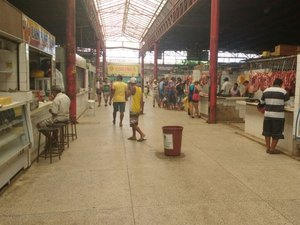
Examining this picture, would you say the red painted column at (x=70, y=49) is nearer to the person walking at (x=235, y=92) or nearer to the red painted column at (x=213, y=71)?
the red painted column at (x=213, y=71)

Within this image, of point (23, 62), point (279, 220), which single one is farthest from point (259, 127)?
point (23, 62)

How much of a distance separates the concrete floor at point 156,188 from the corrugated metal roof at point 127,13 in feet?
47.7

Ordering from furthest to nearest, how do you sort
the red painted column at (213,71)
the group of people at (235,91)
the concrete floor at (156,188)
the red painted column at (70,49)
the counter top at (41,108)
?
1. the group of people at (235,91)
2. the red painted column at (213,71)
3. the red painted column at (70,49)
4. the counter top at (41,108)
5. the concrete floor at (156,188)

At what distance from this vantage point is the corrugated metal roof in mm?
22306

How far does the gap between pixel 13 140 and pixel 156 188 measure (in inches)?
95.8

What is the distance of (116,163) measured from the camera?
251 inches

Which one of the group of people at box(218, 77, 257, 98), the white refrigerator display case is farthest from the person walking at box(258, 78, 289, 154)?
the white refrigerator display case

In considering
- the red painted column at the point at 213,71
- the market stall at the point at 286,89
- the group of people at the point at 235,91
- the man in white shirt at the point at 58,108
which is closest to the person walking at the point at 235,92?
the group of people at the point at 235,91

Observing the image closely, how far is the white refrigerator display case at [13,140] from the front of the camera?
16.4 feet

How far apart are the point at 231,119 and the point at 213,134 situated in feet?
9.60

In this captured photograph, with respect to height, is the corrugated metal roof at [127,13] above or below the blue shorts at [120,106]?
above

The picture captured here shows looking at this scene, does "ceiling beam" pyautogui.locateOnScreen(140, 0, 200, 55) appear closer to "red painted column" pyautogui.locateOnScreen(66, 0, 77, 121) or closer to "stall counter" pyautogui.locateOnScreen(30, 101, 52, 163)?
"red painted column" pyautogui.locateOnScreen(66, 0, 77, 121)

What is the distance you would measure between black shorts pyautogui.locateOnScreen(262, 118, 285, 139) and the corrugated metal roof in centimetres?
1406

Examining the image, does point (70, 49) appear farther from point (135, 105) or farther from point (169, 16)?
point (169, 16)
